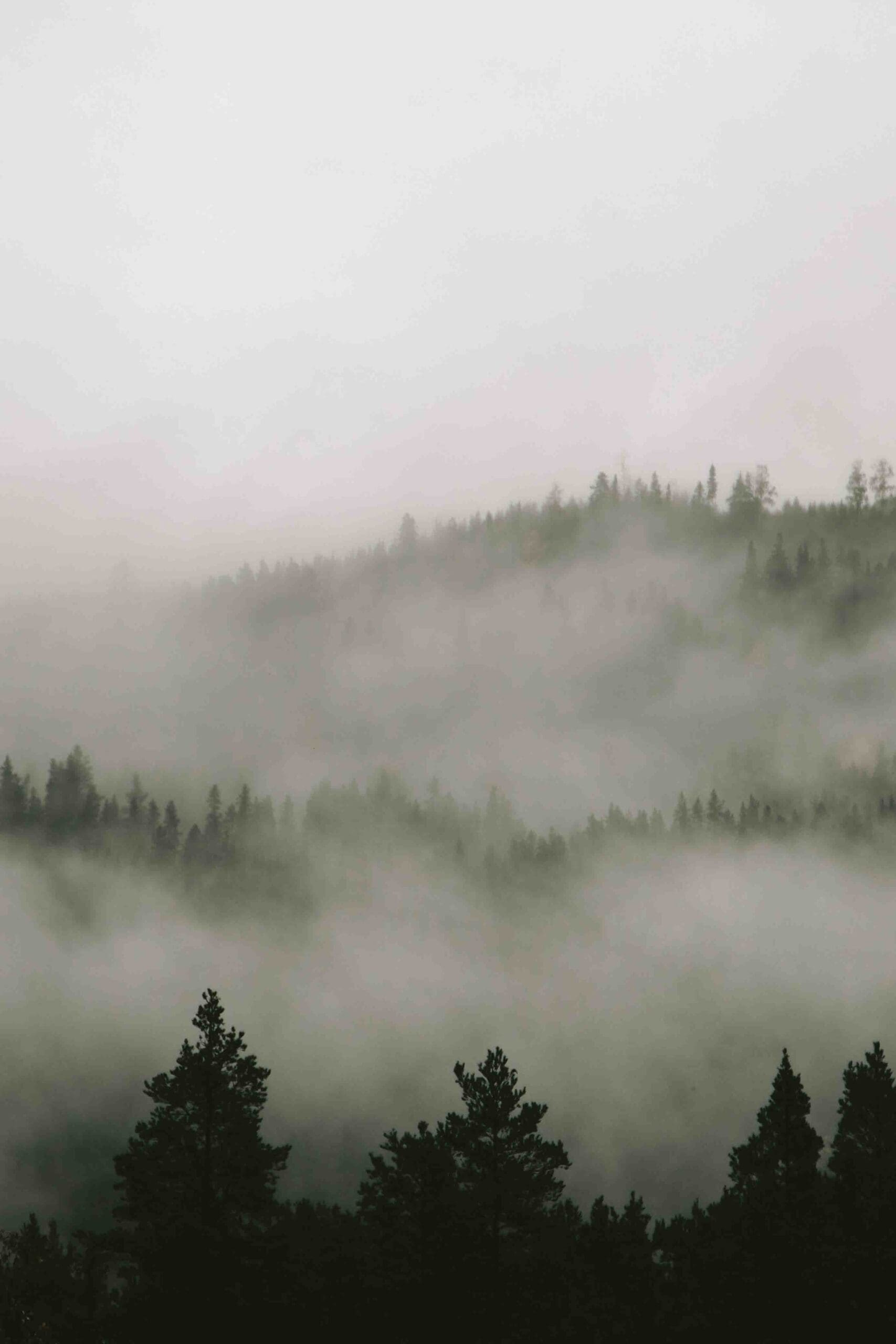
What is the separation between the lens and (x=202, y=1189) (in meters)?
38.4

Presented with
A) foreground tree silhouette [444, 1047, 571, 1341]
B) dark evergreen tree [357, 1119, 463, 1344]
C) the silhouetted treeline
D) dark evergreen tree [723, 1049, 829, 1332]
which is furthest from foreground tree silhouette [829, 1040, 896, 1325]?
dark evergreen tree [357, 1119, 463, 1344]

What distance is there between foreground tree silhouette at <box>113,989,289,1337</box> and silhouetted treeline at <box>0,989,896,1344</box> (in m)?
0.06

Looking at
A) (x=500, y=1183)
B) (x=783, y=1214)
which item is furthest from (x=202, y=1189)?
(x=783, y=1214)

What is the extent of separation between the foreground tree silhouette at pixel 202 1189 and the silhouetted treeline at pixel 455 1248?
56 mm

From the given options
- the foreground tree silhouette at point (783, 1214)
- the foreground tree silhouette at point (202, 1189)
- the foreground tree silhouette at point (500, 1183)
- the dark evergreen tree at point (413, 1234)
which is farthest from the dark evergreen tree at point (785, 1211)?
the foreground tree silhouette at point (202, 1189)

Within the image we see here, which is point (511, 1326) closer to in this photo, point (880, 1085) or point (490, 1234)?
point (490, 1234)

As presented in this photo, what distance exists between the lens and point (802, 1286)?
40.3m

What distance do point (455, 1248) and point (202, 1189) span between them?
7.76 m

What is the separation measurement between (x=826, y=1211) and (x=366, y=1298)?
50.2ft

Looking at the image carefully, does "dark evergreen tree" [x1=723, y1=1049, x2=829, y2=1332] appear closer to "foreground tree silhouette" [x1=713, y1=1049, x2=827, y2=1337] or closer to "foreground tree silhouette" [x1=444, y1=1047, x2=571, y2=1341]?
"foreground tree silhouette" [x1=713, y1=1049, x2=827, y2=1337]

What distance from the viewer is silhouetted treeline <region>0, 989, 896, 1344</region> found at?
37.6 m

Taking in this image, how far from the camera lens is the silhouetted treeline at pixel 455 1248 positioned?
123 feet

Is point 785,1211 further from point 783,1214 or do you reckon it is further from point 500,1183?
point 500,1183

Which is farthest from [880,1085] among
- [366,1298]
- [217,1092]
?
[217,1092]
